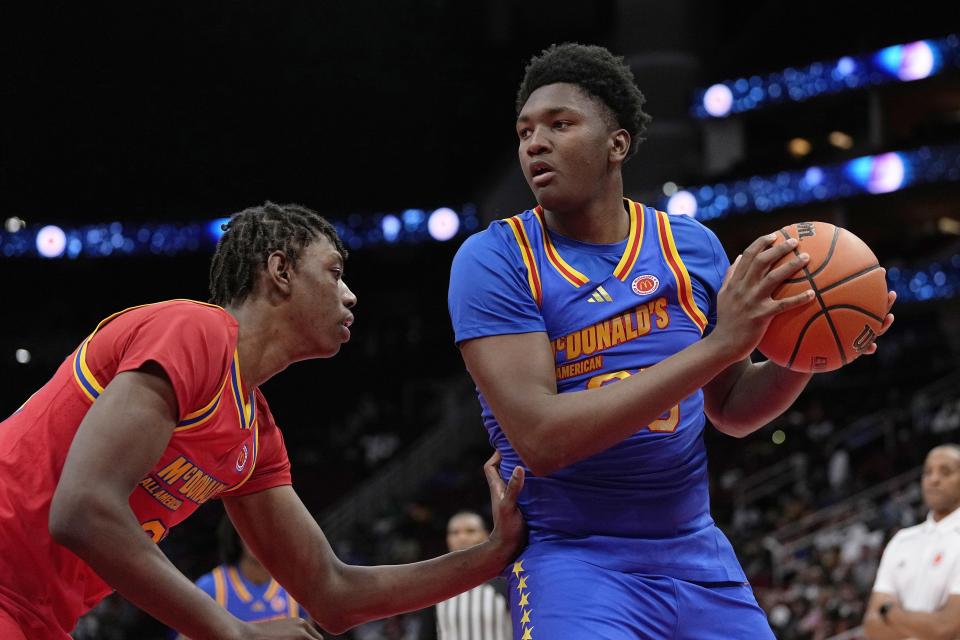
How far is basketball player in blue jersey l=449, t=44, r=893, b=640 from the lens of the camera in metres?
3.07

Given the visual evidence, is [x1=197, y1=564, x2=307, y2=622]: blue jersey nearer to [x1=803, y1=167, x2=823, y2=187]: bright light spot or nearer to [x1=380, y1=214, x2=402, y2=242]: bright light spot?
[x1=803, y1=167, x2=823, y2=187]: bright light spot

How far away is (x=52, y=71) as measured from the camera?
23328 millimetres

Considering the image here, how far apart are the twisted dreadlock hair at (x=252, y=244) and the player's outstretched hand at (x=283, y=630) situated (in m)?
0.93

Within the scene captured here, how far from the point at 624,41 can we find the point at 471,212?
19.7 ft

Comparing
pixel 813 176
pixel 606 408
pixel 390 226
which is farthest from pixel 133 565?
pixel 390 226

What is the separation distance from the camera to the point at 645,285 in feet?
11.3

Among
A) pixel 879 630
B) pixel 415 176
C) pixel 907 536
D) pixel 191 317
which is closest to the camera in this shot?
pixel 191 317

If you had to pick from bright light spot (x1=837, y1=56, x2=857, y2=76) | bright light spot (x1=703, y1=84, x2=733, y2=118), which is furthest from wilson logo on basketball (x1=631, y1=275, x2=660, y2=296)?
bright light spot (x1=703, y1=84, x2=733, y2=118)

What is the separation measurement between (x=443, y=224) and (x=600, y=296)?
92.0 feet

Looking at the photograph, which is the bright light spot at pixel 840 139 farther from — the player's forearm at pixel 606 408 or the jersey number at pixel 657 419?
the player's forearm at pixel 606 408

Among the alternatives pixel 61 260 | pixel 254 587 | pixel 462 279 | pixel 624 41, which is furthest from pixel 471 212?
pixel 462 279

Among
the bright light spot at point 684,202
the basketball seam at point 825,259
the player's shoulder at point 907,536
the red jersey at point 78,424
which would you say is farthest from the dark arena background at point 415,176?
the red jersey at point 78,424

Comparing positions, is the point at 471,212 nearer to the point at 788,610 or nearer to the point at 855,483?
the point at 855,483

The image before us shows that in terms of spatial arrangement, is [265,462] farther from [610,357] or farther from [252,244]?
[610,357]
